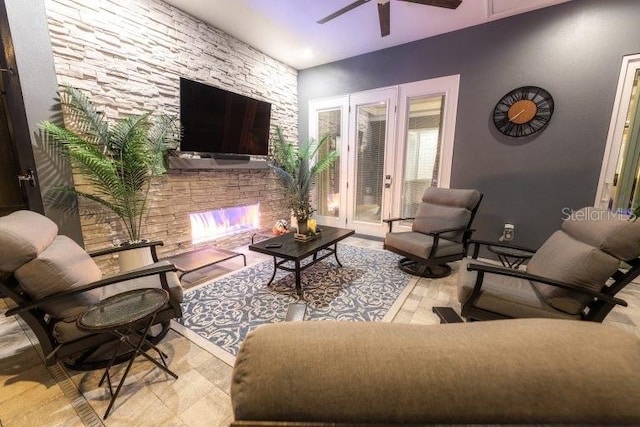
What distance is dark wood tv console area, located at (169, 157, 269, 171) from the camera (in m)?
2.94

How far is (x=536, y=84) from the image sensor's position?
2.88 metres

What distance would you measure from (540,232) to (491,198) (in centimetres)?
64

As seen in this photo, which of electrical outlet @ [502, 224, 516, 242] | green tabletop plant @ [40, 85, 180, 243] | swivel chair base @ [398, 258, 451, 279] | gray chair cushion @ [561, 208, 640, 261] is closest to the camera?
gray chair cushion @ [561, 208, 640, 261]

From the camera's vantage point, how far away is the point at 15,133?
7.22 ft

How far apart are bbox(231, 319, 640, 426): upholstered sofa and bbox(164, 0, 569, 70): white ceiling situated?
3.32 m

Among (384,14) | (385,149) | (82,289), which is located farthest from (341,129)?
(82,289)

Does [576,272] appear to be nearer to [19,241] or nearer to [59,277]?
[59,277]

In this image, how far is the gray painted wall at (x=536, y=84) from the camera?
8.49 ft

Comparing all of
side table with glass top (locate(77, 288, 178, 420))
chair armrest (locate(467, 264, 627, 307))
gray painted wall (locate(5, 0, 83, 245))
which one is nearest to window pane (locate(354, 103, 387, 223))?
chair armrest (locate(467, 264, 627, 307))

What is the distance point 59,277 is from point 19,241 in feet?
0.81

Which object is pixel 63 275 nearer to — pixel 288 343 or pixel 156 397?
pixel 156 397

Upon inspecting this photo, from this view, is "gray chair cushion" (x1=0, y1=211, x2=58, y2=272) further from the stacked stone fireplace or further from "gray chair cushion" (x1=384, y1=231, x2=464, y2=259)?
"gray chair cushion" (x1=384, y1=231, x2=464, y2=259)
